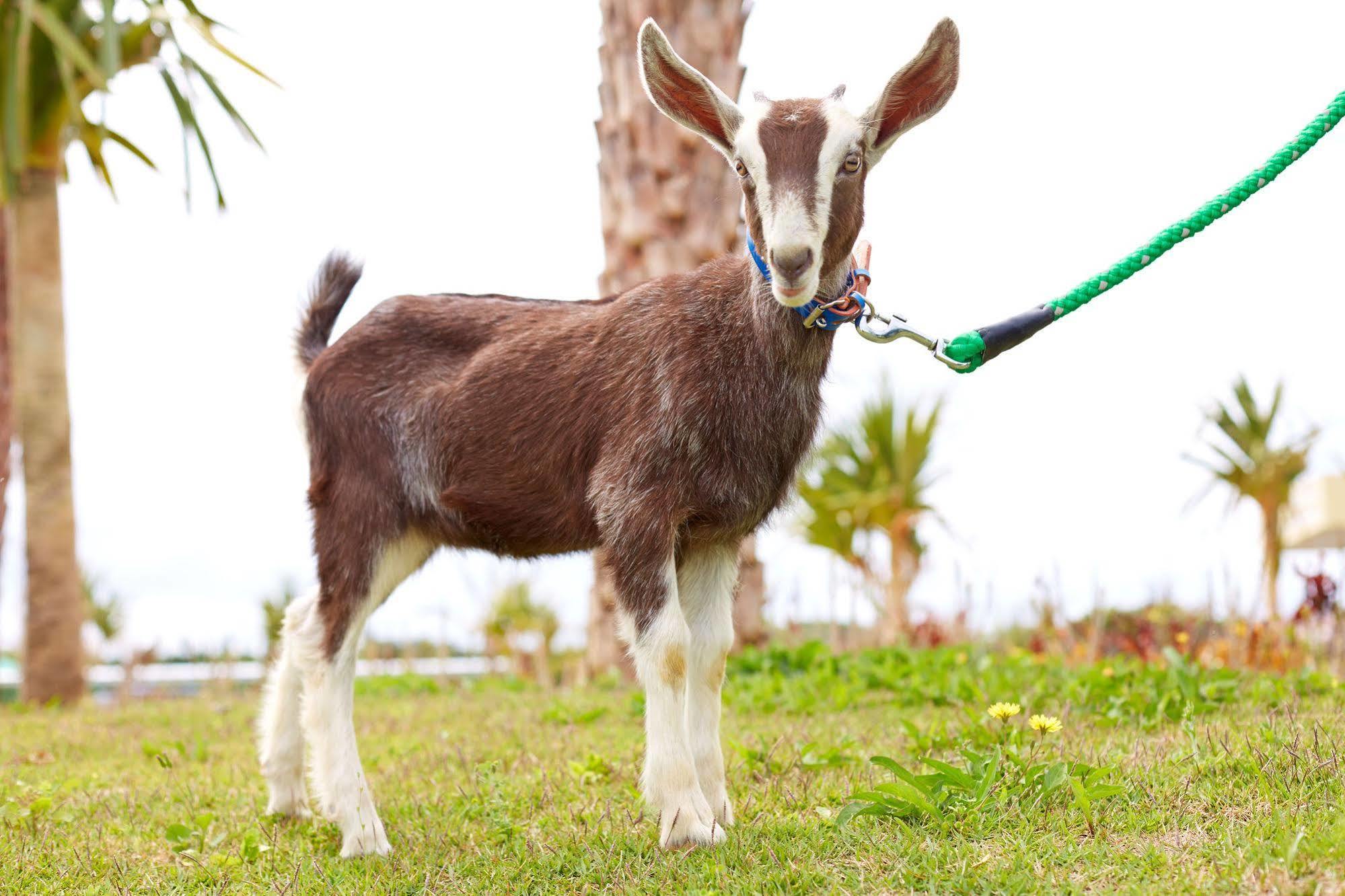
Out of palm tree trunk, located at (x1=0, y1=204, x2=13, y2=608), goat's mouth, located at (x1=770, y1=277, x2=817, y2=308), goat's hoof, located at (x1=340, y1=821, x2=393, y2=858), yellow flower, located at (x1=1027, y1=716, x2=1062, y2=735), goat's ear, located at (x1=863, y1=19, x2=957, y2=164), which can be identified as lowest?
goat's hoof, located at (x1=340, y1=821, x2=393, y2=858)

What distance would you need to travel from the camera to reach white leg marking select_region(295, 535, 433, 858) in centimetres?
412

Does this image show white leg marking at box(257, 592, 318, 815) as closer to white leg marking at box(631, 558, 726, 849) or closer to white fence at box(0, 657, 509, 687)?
white leg marking at box(631, 558, 726, 849)

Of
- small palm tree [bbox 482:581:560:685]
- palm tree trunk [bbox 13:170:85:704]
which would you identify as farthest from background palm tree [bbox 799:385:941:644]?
palm tree trunk [bbox 13:170:85:704]

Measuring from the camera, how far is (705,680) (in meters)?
3.94

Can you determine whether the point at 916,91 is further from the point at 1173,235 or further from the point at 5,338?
the point at 5,338

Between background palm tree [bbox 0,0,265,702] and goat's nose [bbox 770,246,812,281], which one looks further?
background palm tree [bbox 0,0,265,702]

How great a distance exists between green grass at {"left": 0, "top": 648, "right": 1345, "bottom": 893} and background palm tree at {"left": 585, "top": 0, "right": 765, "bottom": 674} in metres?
2.86

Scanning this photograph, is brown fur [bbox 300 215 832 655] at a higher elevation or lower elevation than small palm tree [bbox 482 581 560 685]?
higher

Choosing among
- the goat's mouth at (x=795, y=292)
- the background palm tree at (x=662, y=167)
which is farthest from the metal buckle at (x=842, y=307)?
the background palm tree at (x=662, y=167)

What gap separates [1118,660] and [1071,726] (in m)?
2.33

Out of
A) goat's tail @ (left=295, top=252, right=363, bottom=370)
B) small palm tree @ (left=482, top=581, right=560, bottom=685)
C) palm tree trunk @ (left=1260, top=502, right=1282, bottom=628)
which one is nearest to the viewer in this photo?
goat's tail @ (left=295, top=252, right=363, bottom=370)

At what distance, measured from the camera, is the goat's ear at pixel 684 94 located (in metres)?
3.59

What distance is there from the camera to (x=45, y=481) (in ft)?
38.2

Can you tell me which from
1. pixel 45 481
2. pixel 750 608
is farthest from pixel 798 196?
pixel 45 481
